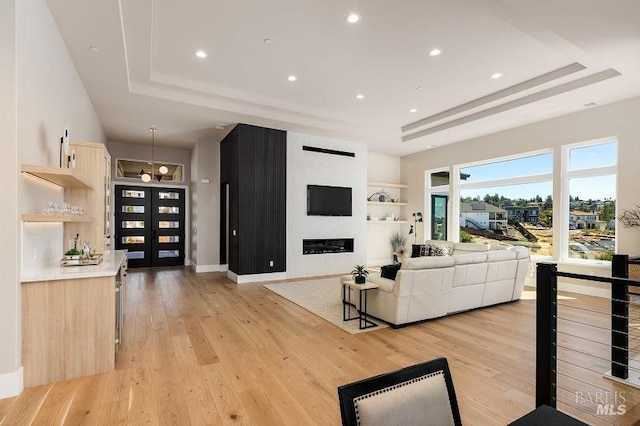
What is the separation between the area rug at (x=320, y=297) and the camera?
13.8 ft

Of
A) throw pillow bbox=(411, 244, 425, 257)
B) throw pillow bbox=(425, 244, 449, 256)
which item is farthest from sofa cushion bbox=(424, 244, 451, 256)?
throw pillow bbox=(411, 244, 425, 257)

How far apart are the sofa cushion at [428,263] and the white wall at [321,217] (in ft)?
12.7

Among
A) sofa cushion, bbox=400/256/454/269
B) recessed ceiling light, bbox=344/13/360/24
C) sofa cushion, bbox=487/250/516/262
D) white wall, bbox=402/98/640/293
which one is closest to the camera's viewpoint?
recessed ceiling light, bbox=344/13/360/24

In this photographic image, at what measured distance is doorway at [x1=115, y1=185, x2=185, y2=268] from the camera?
859 centimetres

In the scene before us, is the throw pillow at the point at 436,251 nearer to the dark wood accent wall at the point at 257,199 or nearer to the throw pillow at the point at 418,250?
the throw pillow at the point at 418,250

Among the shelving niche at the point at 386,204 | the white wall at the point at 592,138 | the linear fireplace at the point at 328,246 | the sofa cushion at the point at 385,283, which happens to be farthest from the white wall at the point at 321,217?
the sofa cushion at the point at 385,283

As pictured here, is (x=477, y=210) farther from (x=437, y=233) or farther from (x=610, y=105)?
(x=610, y=105)

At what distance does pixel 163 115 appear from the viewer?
20.6ft

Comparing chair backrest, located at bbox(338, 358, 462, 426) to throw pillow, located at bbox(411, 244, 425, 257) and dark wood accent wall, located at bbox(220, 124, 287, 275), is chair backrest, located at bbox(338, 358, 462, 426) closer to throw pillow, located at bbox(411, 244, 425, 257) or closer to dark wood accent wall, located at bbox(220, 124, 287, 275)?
dark wood accent wall, located at bbox(220, 124, 287, 275)

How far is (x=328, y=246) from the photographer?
314 inches

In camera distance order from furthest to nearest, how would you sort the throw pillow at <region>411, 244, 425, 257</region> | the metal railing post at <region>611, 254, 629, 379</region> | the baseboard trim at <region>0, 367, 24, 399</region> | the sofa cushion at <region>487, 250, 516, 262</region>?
the throw pillow at <region>411, 244, 425, 257</region> → the sofa cushion at <region>487, 250, 516, 262</region> → the metal railing post at <region>611, 254, 629, 379</region> → the baseboard trim at <region>0, 367, 24, 399</region>

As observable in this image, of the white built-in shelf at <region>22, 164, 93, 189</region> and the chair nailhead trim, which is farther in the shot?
the white built-in shelf at <region>22, 164, 93, 189</region>

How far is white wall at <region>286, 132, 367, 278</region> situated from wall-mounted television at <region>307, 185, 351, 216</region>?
110 millimetres

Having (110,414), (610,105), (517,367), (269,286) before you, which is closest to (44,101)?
(110,414)
